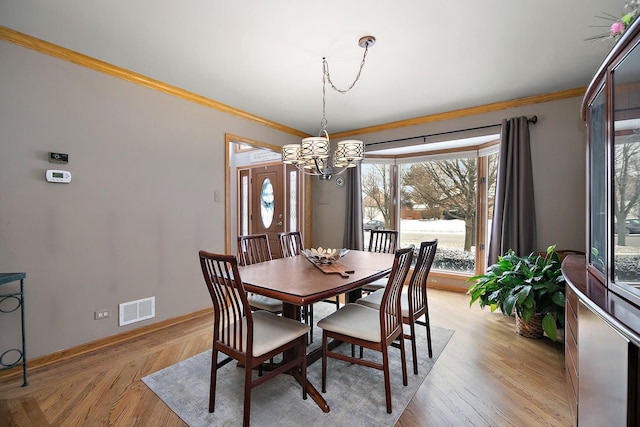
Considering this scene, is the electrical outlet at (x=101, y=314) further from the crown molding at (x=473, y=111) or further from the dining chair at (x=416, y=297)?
the crown molding at (x=473, y=111)

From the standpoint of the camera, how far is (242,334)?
173 cm

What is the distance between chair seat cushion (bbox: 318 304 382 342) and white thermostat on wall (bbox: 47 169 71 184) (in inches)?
95.5

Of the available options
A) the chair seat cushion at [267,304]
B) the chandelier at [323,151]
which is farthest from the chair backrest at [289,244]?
the chandelier at [323,151]

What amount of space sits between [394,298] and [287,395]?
97 cm

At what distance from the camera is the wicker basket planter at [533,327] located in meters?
2.69

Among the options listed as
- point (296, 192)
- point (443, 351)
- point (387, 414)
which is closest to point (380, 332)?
point (387, 414)

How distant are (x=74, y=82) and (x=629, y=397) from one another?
3849mm

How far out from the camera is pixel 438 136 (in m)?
4.06

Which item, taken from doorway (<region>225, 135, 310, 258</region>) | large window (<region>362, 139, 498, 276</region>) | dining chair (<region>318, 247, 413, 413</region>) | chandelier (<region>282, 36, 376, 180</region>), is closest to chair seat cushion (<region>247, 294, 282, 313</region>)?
dining chair (<region>318, 247, 413, 413</region>)

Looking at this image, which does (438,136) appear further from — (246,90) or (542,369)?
(542,369)

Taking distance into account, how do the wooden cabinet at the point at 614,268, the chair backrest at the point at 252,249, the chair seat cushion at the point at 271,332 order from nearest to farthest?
1. the wooden cabinet at the point at 614,268
2. the chair seat cushion at the point at 271,332
3. the chair backrest at the point at 252,249

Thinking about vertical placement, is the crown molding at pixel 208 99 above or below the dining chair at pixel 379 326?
above

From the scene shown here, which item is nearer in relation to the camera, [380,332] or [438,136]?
[380,332]

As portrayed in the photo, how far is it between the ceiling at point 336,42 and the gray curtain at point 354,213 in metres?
1.58
